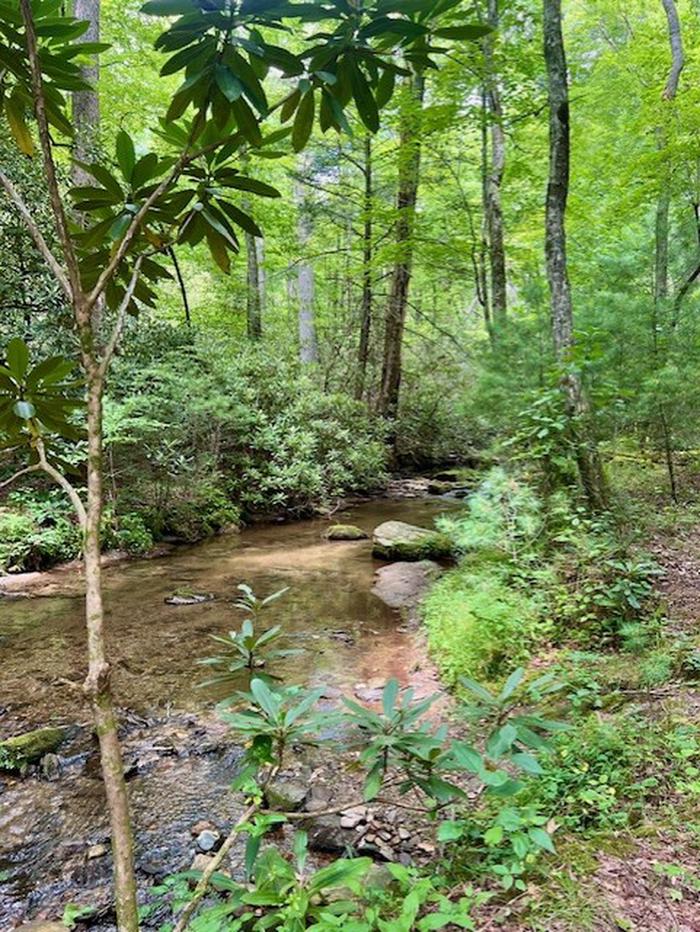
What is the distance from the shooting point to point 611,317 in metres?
5.87

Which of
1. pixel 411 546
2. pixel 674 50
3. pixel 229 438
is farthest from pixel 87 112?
pixel 674 50

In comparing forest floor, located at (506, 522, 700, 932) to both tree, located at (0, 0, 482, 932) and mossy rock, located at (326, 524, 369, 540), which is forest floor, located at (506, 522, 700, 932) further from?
mossy rock, located at (326, 524, 369, 540)

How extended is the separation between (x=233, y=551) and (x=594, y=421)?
15.6 feet

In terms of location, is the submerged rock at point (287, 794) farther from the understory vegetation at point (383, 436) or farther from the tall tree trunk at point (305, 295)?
the tall tree trunk at point (305, 295)

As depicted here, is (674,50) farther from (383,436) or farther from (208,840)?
(208,840)

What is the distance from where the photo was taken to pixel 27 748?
3021mm

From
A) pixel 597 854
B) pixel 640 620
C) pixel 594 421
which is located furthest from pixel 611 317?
pixel 597 854

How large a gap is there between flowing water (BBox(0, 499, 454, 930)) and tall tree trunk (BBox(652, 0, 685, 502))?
3.28m

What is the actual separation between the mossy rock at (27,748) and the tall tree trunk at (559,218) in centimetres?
417

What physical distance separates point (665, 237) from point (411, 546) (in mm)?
5129

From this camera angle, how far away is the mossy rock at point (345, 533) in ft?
26.8

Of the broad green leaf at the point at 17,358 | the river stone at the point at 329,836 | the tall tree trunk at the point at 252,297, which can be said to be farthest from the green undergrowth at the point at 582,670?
the tall tree trunk at the point at 252,297

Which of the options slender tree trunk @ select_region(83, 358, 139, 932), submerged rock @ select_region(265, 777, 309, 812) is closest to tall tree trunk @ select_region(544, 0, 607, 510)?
submerged rock @ select_region(265, 777, 309, 812)

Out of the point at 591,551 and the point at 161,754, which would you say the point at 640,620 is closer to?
the point at 591,551
